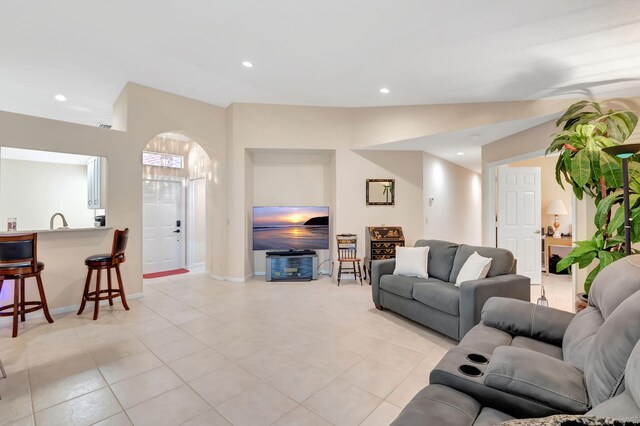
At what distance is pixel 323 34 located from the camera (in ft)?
9.24

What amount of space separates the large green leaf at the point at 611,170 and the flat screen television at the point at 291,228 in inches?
141

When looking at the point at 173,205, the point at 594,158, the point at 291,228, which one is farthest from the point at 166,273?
the point at 594,158

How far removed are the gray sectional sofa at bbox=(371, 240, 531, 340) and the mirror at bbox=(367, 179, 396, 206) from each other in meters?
1.63

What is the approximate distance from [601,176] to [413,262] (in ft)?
6.22

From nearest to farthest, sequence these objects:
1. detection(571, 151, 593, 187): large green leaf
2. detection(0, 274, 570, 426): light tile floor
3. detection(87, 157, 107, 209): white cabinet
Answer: detection(0, 274, 570, 426): light tile floor → detection(571, 151, 593, 187): large green leaf → detection(87, 157, 107, 209): white cabinet

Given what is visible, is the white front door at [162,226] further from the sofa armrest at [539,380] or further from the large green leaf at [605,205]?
the large green leaf at [605,205]

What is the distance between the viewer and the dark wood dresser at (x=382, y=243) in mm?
4883

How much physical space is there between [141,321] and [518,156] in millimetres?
5517

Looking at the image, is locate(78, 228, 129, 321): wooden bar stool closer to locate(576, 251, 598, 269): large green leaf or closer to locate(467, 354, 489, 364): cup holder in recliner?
locate(467, 354, 489, 364): cup holder in recliner

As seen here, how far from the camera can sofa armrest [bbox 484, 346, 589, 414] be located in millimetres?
1123

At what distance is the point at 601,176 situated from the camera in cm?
255

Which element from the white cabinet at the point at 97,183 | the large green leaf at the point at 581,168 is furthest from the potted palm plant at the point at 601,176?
the white cabinet at the point at 97,183

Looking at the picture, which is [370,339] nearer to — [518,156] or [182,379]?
[182,379]

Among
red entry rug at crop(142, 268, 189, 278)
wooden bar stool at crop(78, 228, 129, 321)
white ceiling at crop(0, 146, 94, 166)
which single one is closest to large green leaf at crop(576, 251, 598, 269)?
wooden bar stool at crop(78, 228, 129, 321)
